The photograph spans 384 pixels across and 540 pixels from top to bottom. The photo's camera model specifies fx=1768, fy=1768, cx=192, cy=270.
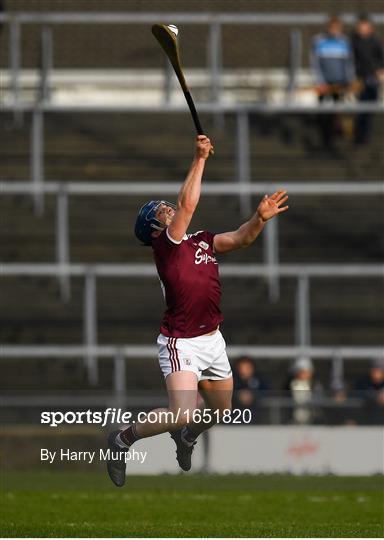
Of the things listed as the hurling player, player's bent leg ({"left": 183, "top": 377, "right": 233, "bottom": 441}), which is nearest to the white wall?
player's bent leg ({"left": 183, "top": 377, "right": 233, "bottom": 441})

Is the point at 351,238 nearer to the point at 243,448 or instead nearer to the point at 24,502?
the point at 243,448

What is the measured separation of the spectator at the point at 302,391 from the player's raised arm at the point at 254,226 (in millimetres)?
6384

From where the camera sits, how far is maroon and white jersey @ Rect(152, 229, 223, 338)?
11.1m

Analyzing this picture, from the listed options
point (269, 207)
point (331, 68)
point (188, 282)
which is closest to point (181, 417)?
point (188, 282)

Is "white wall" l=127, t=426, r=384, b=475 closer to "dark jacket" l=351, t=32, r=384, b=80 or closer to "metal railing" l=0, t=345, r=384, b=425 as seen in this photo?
"metal railing" l=0, t=345, r=384, b=425

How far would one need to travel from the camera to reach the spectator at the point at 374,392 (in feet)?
56.5

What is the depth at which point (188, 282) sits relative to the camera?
36.6ft

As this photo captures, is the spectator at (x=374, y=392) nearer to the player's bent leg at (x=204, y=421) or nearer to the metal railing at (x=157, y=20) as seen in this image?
the metal railing at (x=157, y=20)

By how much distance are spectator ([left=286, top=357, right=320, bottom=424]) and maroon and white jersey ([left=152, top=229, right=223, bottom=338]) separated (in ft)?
20.7

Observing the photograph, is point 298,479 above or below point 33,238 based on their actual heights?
below

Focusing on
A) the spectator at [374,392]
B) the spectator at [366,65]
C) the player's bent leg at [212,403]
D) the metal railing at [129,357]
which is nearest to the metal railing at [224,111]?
the spectator at [366,65]

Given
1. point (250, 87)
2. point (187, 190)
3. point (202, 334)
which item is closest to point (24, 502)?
point (202, 334)

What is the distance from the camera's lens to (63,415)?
14.7 meters

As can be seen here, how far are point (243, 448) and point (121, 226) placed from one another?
6.41 m
